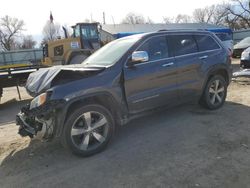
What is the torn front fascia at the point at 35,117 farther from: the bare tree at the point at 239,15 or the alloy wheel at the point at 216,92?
the bare tree at the point at 239,15

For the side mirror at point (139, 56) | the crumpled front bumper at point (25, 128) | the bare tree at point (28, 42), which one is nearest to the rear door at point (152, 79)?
the side mirror at point (139, 56)

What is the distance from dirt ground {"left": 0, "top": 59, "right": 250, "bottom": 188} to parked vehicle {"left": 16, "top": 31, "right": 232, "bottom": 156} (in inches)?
15.0

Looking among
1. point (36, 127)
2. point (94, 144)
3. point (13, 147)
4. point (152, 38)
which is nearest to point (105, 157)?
point (94, 144)

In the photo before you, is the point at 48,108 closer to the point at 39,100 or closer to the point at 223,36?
the point at 39,100

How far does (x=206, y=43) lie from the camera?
636 centimetres

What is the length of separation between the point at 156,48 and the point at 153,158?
83.6 inches

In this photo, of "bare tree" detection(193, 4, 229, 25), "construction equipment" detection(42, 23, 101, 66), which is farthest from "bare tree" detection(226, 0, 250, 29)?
"construction equipment" detection(42, 23, 101, 66)

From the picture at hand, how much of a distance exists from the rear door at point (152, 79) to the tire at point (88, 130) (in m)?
A: 0.56

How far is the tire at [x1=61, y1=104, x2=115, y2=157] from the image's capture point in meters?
4.39

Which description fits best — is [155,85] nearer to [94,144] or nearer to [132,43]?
[132,43]

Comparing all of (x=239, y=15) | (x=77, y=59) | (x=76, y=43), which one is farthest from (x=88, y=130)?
(x=239, y=15)

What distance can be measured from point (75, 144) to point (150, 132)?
5.16 ft

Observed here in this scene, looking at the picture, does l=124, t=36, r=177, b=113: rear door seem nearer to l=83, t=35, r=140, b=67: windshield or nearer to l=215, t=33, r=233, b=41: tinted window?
l=83, t=35, r=140, b=67: windshield

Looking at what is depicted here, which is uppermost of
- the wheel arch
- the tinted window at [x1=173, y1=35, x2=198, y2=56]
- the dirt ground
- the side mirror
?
the tinted window at [x1=173, y1=35, x2=198, y2=56]
